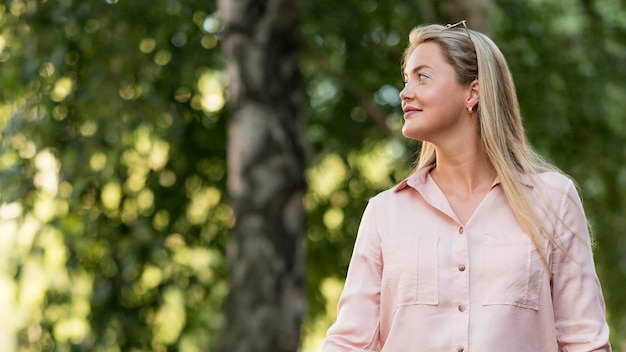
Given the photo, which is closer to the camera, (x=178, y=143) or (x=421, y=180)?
(x=421, y=180)

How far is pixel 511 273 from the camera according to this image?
269 centimetres

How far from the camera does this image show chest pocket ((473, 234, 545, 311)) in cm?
268

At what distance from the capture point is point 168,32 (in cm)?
685

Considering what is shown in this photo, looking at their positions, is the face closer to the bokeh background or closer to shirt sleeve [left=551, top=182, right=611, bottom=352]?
shirt sleeve [left=551, top=182, right=611, bottom=352]

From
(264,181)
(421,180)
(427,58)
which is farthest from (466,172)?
(264,181)

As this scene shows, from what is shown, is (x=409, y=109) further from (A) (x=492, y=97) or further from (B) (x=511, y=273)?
(B) (x=511, y=273)

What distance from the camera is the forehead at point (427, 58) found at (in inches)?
114

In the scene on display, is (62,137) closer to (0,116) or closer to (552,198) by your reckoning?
(0,116)

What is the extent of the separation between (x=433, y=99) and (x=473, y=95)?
97mm

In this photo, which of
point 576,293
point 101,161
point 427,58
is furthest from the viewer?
point 101,161

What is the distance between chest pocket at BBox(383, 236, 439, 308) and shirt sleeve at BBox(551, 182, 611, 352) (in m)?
0.25

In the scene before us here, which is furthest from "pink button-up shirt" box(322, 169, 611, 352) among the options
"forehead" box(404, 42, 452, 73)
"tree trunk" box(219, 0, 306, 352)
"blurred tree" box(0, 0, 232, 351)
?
"blurred tree" box(0, 0, 232, 351)

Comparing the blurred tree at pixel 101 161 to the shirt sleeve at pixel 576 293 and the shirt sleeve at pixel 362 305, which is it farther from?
the shirt sleeve at pixel 576 293

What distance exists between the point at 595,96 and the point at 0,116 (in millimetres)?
3999
